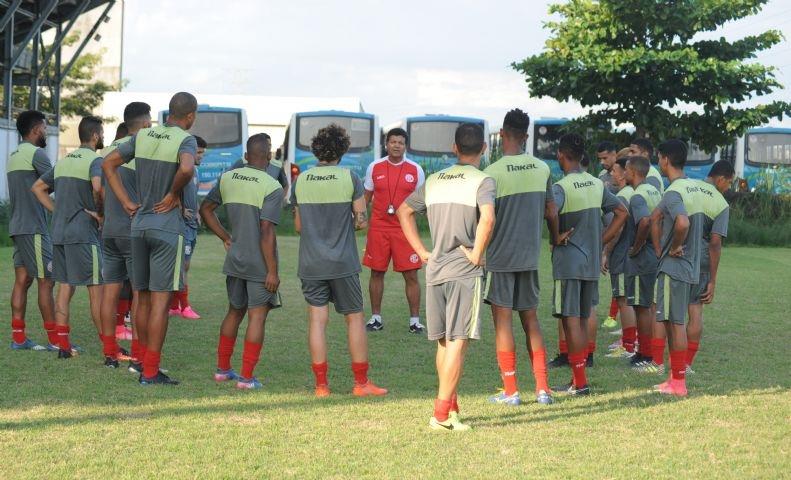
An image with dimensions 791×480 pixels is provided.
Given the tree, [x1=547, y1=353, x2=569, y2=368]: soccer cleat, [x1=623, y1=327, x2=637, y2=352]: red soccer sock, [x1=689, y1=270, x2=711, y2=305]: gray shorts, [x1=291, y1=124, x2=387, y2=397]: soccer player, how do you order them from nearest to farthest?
[x1=291, y1=124, x2=387, y2=397]: soccer player
[x1=689, y1=270, x2=711, y2=305]: gray shorts
[x1=547, y1=353, x2=569, y2=368]: soccer cleat
[x1=623, y1=327, x2=637, y2=352]: red soccer sock
the tree

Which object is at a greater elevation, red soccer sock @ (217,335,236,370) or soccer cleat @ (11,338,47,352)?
red soccer sock @ (217,335,236,370)

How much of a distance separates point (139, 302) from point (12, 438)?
190cm

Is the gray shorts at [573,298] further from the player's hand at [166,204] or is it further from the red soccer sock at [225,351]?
the player's hand at [166,204]

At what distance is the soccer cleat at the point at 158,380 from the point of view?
7.36 m

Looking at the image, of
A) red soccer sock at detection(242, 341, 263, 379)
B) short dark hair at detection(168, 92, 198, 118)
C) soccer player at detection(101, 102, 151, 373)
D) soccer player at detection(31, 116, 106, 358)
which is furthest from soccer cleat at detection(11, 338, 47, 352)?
short dark hair at detection(168, 92, 198, 118)

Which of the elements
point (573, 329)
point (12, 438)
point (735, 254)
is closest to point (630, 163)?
point (573, 329)

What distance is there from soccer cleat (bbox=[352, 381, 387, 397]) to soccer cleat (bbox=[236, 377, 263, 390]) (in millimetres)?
684

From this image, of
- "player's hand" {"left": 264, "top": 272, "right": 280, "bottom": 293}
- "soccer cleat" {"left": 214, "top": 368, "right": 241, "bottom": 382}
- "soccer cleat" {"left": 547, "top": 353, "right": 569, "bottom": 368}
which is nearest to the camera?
"player's hand" {"left": 264, "top": 272, "right": 280, "bottom": 293}

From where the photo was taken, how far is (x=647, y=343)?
8.61 m

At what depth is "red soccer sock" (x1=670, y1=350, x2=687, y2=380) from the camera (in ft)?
24.1

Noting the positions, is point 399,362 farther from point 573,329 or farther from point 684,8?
point 684,8

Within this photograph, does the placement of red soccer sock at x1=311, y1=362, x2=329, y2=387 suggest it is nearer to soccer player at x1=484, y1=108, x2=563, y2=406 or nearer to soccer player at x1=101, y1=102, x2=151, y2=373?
soccer player at x1=484, y1=108, x2=563, y2=406

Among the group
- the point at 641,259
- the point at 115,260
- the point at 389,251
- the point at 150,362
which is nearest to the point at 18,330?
the point at 115,260

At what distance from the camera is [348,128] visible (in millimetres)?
31609
